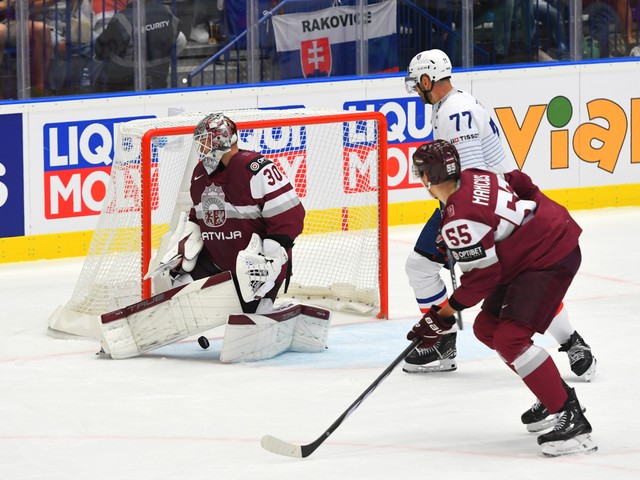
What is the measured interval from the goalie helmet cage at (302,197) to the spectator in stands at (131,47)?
3.71 feet

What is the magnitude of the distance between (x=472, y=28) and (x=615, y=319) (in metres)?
3.51

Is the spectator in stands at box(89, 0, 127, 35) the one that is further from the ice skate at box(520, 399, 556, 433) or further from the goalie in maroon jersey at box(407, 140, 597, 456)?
the ice skate at box(520, 399, 556, 433)

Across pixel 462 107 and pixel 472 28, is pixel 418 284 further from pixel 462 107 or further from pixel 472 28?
pixel 472 28

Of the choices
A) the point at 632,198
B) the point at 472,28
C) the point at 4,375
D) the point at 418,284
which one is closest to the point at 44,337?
the point at 4,375

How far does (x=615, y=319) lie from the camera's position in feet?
21.8

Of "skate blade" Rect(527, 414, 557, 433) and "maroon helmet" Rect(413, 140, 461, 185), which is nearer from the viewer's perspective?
"maroon helmet" Rect(413, 140, 461, 185)

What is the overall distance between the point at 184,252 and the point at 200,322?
33 cm

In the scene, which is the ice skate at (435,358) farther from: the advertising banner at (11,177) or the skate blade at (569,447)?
the advertising banner at (11,177)

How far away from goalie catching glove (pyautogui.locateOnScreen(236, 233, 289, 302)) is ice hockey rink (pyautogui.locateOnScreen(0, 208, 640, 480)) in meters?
0.30

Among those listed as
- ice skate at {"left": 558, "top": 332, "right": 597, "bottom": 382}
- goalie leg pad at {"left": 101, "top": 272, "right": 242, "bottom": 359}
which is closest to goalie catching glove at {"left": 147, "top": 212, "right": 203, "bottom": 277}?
goalie leg pad at {"left": 101, "top": 272, "right": 242, "bottom": 359}

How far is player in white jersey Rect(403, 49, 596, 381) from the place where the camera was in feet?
18.7

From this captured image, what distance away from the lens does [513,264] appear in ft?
14.7

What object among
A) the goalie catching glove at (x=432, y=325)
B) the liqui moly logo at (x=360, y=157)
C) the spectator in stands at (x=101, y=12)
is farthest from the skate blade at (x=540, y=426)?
the spectator in stands at (x=101, y=12)

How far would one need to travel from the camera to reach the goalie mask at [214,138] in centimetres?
579
